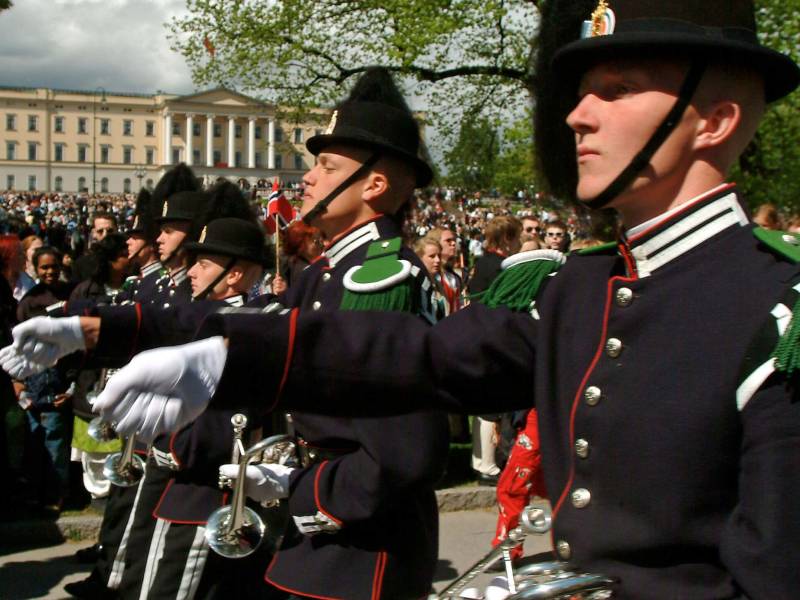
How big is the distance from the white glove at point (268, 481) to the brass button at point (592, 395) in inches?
69.8

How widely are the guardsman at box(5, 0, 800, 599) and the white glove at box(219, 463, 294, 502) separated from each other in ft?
4.80

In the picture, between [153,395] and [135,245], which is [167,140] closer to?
[135,245]

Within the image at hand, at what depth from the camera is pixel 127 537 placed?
464 cm

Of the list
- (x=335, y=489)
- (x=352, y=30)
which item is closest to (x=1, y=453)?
(x=335, y=489)

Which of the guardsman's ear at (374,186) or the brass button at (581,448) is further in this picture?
the guardsman's ear at (374,186)

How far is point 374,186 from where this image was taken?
3736 mm

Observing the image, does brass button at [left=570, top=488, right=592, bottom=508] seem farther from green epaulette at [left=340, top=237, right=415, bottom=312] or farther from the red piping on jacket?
green epaulette at [left=340, top=237, right=415, bottom=312]

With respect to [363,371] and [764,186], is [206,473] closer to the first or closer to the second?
[363,371]

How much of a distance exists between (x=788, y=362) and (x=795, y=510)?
0.23 m

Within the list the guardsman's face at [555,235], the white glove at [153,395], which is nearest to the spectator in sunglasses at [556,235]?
the guardsman's face at [555,235]

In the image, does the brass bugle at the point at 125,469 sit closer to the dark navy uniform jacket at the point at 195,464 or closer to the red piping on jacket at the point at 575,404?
the dark navy uniform jacket at the point at 195,464

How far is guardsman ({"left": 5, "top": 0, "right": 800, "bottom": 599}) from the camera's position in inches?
65.8

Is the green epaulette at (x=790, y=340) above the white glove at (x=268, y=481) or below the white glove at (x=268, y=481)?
above

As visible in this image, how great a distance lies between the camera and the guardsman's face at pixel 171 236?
6.48 m
